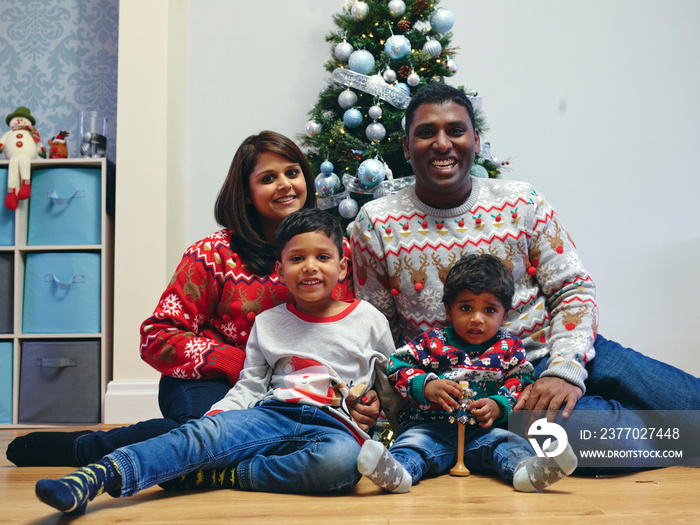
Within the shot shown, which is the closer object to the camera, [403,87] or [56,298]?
[403,87]

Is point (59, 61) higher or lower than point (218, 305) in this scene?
higher

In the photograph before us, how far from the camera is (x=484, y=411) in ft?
4.50

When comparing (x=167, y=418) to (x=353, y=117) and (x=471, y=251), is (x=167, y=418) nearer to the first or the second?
(x=471, y=251)

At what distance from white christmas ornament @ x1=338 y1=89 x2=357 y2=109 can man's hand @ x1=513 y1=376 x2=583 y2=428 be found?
148cm

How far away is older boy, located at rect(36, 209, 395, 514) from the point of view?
1150 millimetres

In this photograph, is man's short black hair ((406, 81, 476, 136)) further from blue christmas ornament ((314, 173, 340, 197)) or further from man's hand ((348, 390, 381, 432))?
blue christmas ornament ((314, 173, 340, 197))

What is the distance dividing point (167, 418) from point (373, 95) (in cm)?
153

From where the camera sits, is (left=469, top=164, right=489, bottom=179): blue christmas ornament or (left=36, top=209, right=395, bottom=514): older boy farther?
(left=469, top=164, right=489, bottom=179): blue christmas ornament

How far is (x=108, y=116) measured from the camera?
318cm

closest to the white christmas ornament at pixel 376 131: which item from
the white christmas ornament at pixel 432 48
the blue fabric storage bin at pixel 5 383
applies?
the white christmas ornament at pixel 432 48

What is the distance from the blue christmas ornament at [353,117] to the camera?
2.50 metres

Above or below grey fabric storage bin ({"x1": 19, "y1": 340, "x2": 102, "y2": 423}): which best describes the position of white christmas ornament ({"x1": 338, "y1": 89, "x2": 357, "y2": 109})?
above

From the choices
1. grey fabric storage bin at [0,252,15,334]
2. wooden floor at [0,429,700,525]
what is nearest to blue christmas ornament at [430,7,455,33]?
wooden floor at [0,429,700,525]

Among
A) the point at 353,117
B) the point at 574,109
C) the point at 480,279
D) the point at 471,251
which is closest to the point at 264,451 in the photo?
the point at 480,279
